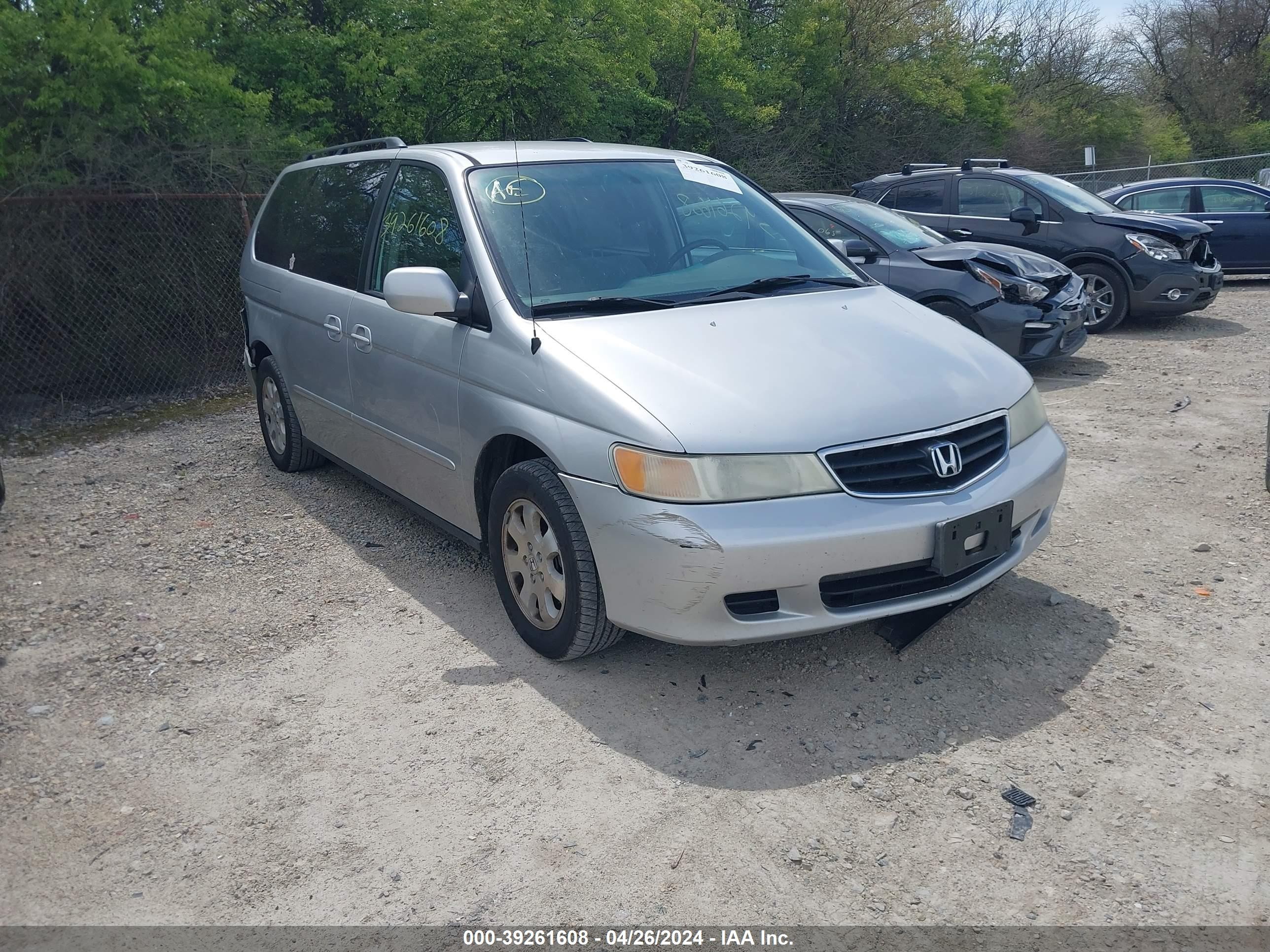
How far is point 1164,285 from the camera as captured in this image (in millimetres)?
10711

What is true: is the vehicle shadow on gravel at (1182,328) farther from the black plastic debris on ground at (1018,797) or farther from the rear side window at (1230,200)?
the black plastic debris on ground at (1018,797)

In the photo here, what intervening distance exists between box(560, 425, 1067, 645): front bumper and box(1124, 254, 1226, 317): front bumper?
8248mm

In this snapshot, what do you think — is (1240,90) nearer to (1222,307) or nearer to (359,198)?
(1222,307)

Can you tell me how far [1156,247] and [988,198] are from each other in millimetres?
1791

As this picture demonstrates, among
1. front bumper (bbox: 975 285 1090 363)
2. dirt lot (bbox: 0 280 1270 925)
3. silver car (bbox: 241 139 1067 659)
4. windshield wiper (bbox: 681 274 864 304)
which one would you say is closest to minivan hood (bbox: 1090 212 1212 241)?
front bumper (bbox: 975 285 1090 363)

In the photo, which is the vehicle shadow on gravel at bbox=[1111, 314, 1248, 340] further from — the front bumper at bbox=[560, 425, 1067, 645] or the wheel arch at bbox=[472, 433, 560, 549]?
the wheel arch at bbox=[472, 433, 560, 549]

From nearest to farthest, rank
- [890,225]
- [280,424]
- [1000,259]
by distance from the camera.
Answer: [280,424], [1000,259], [890,225]

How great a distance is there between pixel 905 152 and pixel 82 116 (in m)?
23.5

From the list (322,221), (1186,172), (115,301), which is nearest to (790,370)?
(322,221)

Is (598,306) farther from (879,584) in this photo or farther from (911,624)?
(911,624)

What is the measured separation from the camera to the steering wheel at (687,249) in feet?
14.8

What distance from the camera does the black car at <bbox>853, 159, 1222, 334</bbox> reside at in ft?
35.3

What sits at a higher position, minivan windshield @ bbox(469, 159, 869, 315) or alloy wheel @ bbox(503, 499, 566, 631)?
minivan windshield @ bbox(469, 159, 869, 315)

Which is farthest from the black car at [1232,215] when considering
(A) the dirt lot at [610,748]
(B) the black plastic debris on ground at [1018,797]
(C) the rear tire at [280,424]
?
(B) the black plastic debris on ground at [1018,797]
